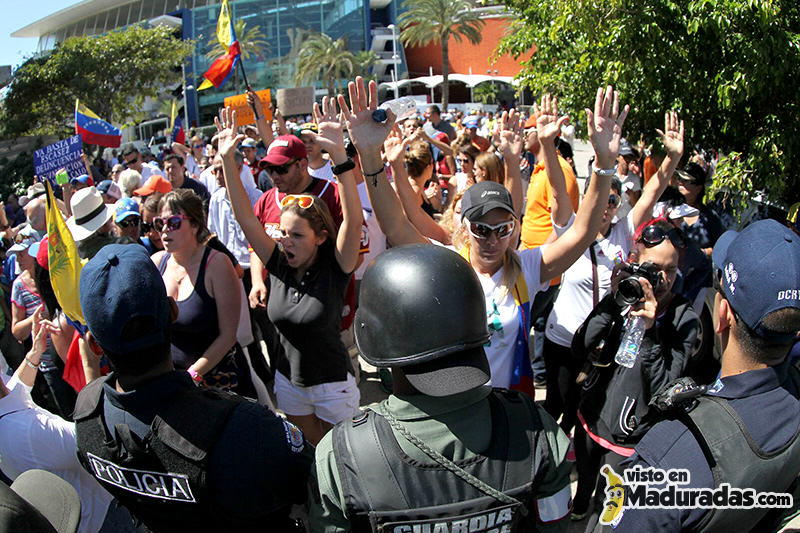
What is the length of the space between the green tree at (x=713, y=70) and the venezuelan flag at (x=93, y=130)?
7.39 metres

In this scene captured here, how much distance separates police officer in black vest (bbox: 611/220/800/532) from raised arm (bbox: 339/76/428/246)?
160 centimetres

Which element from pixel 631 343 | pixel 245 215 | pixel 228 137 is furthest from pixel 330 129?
pixel 631 343

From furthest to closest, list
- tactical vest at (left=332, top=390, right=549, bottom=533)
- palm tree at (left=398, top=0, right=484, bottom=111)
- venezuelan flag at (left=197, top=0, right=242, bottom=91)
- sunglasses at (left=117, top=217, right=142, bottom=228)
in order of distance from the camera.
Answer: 1. palm tree at (left=398, top=0, right=484, bottom=111)
2. venezuelan flag at (left=197, top=0, right=242, bottom=91)
3. sunglasses at (left=117, top=217, right=142, bottom=228)
4. tactical vest at (left=332, top=390, right=549, bottom=533)

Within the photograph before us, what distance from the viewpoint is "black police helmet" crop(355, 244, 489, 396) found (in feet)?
5.01

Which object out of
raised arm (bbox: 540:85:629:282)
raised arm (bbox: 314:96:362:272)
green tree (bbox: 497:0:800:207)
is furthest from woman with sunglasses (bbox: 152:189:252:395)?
green tree (bbox: 497:0:800:207)

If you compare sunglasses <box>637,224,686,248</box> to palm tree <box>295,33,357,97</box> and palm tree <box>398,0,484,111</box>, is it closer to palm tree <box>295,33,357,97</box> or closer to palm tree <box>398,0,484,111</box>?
palm tree <box>398,0,484,111</box>

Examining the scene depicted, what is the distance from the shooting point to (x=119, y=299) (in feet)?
5.85

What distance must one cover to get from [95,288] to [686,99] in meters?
5.02

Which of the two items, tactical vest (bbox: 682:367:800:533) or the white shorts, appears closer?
tactical vest (bbox: 682:367:800:533)

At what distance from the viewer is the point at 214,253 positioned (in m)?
3.36

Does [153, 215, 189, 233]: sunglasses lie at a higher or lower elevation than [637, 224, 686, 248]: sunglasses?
higher

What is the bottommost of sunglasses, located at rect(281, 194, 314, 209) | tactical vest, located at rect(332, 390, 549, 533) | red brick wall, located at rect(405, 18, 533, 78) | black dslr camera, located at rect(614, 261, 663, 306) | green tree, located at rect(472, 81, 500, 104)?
green tree, located at rect(472, 81, 500, 104)

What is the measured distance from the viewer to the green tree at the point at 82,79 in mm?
31797

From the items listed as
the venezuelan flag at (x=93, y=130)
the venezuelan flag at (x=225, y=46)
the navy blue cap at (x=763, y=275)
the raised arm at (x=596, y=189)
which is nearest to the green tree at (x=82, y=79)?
the venezuelan flag at (x=93, y=130)
